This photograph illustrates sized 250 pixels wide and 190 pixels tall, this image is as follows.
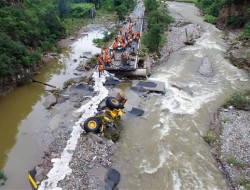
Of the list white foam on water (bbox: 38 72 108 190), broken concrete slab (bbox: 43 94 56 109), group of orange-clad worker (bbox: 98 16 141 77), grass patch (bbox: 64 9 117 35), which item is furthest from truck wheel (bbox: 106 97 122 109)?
grass patch (bbox: 64 9 117 35)

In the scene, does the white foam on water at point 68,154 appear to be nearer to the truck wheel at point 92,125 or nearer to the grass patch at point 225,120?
the truck wheel at point 92,125

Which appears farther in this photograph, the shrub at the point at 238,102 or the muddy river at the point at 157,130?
the shrub at the point at 238,102

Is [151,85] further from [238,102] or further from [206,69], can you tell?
[206,69]

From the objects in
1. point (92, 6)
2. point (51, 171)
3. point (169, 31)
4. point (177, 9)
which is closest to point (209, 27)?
point (169, 31)

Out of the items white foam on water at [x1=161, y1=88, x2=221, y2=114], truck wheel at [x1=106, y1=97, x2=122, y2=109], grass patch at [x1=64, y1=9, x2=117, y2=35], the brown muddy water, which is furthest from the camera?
grass patch at [x1=64, y1=9, x2=117, y2=35]

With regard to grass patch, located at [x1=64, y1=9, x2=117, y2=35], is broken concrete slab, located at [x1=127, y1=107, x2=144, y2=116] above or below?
above

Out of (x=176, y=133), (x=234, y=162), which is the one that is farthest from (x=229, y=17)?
(x=234, y=162)

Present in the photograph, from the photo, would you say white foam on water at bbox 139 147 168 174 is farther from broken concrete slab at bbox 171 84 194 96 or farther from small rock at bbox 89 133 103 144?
broken concrete slab at bbox 171 84 194 96

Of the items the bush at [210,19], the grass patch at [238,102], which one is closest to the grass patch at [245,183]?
the grass patch at [238,102]

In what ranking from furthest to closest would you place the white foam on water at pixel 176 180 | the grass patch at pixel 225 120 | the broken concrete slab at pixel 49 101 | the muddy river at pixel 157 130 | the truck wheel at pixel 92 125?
1. the broken concrete slab at pixel 49 101
2. the grass patch at pixel 225 120
3. the truck wheel at pixel 92 125
4. the muddy river at pixel 157 130
5. the white foam on water at pixel 176 180
